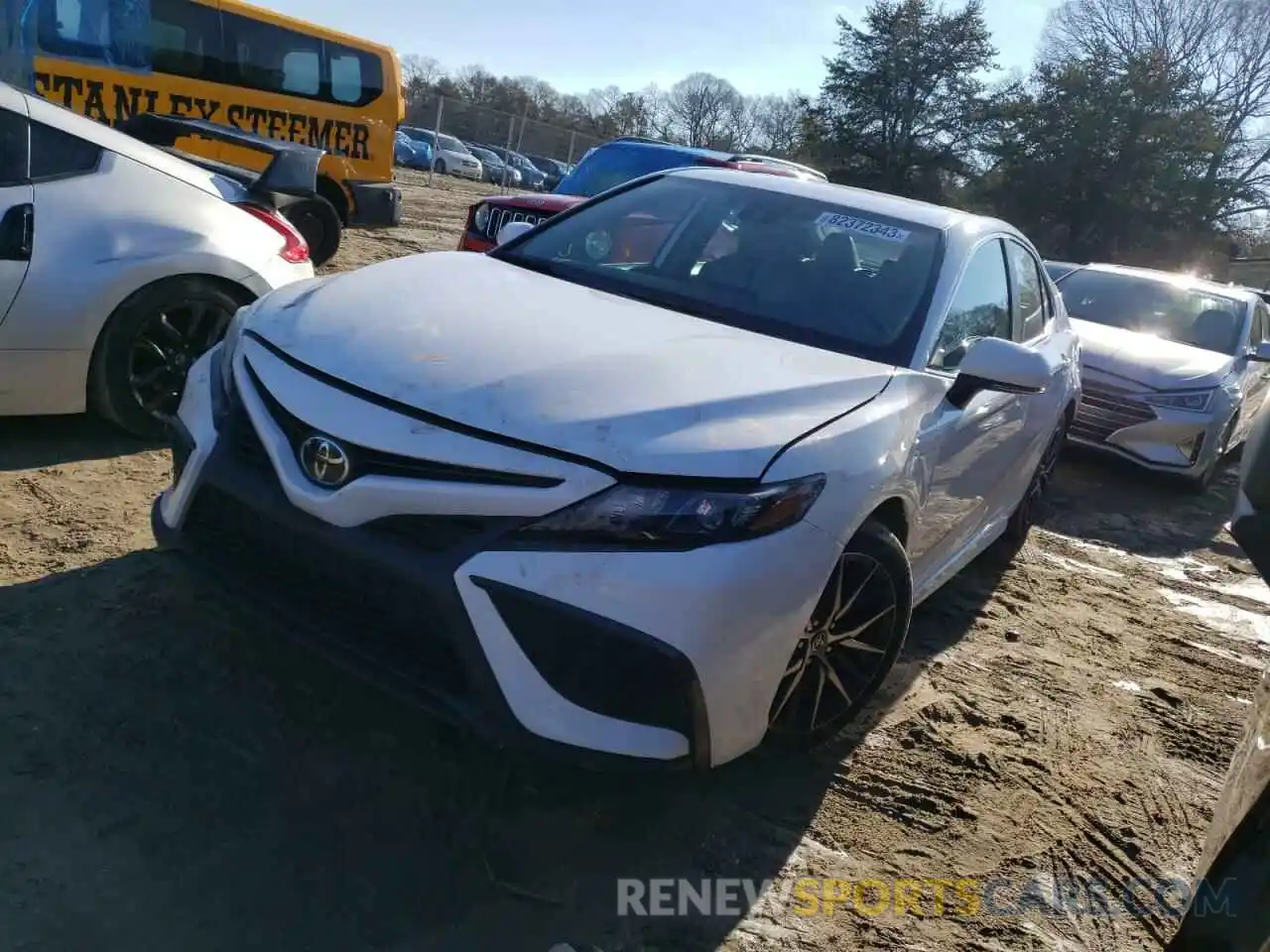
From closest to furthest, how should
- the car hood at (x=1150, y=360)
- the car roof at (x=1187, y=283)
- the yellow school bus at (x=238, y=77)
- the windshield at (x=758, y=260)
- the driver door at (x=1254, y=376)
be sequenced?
the windshield at (x=758, y=260) → the car hood at (x=1150, y=360) → the driver door at (x=1254, y=376) → the car roof at (x=1187, y=283) → the yellow school bus at (x=238, y=77)

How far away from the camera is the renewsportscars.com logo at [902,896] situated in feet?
8.04

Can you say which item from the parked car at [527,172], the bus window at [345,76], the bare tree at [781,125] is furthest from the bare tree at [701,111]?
the bus window at [345,76]

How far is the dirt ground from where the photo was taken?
2.23 m

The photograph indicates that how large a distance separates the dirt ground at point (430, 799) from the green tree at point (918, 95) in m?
38.3

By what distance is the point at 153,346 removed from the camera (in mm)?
4332

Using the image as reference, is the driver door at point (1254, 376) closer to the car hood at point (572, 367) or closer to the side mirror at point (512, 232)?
the side mirror at point (512, 232)

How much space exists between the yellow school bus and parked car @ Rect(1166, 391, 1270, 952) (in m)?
8.82

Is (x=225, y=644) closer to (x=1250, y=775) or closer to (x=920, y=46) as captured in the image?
(x=1250, y=775)

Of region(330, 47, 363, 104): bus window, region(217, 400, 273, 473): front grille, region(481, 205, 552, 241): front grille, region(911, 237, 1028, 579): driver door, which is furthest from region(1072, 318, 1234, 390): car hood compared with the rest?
region(330, 47, 363, 104): bus window

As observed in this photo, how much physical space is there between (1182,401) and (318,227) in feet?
23.3

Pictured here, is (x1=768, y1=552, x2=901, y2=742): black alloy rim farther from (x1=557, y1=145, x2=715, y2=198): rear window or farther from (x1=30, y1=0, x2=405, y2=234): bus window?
(x1=30, y1=0, x2=405, y2=234): bus window

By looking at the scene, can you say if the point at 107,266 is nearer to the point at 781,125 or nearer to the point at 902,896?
the point at 902,896

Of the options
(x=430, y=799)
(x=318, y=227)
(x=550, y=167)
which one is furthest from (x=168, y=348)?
(x=550, y=167)

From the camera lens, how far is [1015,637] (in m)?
4.33
